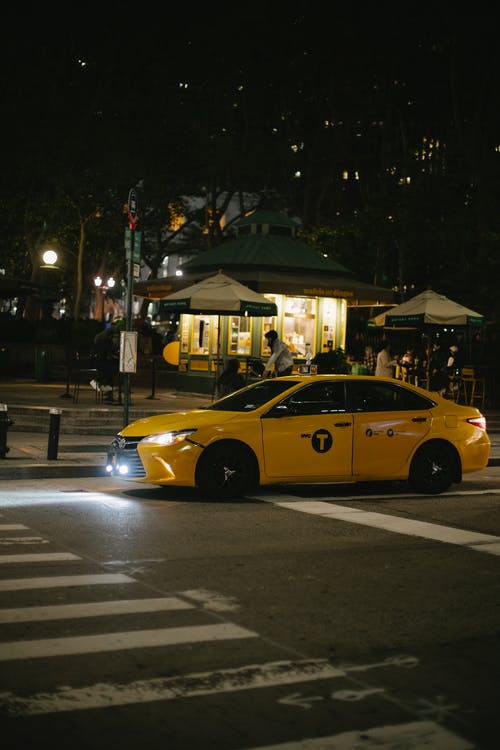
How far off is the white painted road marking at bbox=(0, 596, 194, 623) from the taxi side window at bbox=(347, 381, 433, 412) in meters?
6.24

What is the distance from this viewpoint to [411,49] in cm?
4541

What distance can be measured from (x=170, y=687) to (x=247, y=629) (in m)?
1.23

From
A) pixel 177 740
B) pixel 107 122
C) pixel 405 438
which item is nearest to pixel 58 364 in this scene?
pixel 107 122

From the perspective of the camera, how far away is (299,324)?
90.4ft

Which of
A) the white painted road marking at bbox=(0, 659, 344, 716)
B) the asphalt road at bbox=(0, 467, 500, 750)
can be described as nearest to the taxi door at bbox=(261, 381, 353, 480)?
the asphalt road at bbox=(0, 467, 500, 750)

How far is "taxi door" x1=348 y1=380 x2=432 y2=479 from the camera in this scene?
12867mm

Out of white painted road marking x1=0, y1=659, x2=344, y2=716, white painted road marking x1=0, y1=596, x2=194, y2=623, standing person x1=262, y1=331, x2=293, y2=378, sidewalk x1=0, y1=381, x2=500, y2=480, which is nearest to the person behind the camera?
white painted road marking x1=0, y1=659, x2=344, y2=716

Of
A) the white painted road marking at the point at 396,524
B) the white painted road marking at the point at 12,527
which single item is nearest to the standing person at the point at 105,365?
the white painted road marking at the point at 396,524

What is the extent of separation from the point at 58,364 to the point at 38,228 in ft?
32.4

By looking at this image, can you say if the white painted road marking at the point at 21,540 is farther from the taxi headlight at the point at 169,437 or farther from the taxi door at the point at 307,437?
the taxi door at the point at 307,437

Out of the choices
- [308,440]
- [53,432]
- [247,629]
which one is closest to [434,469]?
[308,440]

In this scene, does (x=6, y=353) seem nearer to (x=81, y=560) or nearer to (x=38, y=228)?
(x=38, y=228)

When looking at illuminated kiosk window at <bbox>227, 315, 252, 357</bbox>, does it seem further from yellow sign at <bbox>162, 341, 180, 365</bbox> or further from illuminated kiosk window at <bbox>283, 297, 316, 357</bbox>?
yellow sign at <bbox>162, 341, 180, 365</bbox>

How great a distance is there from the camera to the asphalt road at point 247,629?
4781 mm
